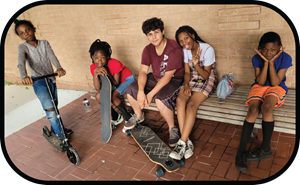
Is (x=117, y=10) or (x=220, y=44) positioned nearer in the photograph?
(x=220, y=44)

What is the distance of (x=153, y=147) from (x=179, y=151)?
0.39 metres

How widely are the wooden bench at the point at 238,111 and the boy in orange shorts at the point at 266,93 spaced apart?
0.64 feet

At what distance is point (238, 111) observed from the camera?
9.41ft

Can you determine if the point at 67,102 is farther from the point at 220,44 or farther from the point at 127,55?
the point at 220,44

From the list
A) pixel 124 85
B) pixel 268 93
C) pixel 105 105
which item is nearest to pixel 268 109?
pixel 268 93

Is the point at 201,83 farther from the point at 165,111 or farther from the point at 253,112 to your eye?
the point at 253,112

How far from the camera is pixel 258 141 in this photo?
2.68 m

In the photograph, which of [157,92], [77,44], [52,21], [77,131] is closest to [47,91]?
[77,131]

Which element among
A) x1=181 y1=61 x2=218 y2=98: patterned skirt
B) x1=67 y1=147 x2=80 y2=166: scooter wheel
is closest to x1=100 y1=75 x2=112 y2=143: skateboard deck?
x1=67 y1=147 x2=80 y2=166: scooter wheel

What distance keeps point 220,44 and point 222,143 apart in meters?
1.73

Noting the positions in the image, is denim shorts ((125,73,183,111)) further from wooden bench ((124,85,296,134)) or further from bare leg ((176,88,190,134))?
wooden bench ((124,85,296,134))

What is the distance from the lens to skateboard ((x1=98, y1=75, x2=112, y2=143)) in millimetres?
3079

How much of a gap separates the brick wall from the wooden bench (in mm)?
574

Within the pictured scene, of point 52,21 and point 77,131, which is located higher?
point 52,21
